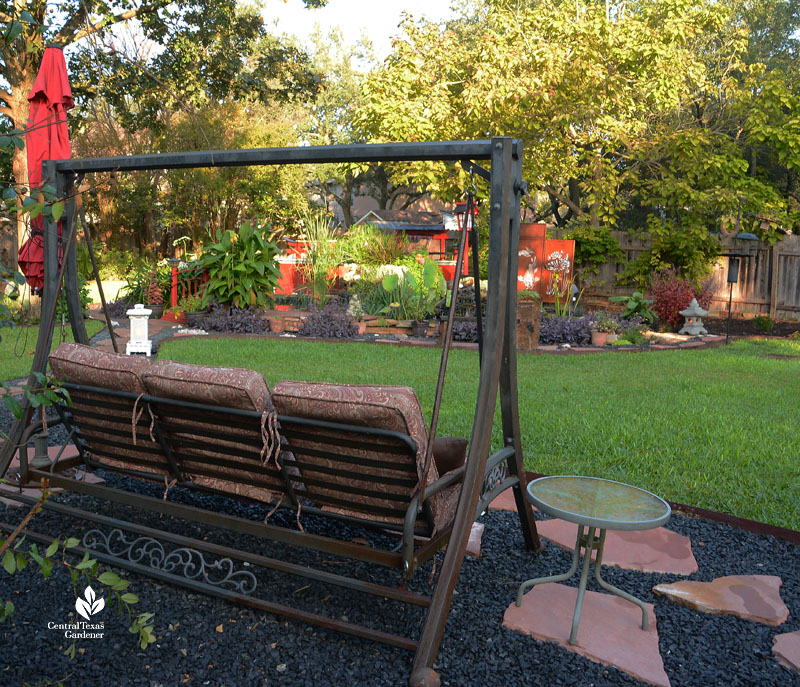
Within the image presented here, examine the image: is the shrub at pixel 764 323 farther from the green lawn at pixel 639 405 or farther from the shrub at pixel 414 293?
the shrub at pixel 414 293

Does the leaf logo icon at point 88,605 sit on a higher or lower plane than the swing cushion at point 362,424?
lower

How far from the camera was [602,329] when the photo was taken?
10.5 metres

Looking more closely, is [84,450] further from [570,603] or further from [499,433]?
[499,433]

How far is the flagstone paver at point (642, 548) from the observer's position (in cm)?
304

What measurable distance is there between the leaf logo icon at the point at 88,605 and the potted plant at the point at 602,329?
8.64 metres

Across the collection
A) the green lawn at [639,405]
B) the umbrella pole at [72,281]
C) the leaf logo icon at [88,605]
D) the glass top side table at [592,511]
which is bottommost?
the green lawn at [639,405]

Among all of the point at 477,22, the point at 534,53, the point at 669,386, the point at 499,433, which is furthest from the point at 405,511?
the point at 477,22

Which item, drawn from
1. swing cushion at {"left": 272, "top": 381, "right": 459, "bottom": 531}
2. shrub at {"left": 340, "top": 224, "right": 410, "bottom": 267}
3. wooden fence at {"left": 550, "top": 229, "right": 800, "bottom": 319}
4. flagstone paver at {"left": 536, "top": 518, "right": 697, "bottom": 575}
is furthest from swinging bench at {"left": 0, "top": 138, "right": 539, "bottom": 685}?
wooden fence at {"left": 550, "top": 229, "right": 800, "bottom": 319}

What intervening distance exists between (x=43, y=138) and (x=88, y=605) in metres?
2.62

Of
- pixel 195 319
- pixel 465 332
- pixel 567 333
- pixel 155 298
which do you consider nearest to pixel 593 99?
pixel 567 333

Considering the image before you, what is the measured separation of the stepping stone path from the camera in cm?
235

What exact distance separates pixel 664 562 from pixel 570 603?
645 mm

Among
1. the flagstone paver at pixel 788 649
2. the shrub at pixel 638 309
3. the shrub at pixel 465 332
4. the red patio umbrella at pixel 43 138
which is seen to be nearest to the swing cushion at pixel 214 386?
the red patio umbrella at pixel 43 138

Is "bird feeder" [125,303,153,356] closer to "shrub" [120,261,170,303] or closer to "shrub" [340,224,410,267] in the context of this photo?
"shrub" [120,261,170,303]
